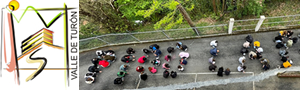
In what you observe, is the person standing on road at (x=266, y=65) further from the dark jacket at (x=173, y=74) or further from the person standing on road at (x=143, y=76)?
the person standing on road at (x=143, y=76)

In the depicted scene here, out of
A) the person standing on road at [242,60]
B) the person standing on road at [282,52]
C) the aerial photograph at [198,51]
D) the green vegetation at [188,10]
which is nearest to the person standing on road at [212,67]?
the aerial photograph at [198,51]

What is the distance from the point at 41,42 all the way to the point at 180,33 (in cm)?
797

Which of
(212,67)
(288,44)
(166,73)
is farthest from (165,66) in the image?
(288,44)

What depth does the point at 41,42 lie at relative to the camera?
5504 mm

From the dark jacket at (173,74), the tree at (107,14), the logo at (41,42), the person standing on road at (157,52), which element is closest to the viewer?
the logo at (41,42)

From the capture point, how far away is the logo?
17.9ft

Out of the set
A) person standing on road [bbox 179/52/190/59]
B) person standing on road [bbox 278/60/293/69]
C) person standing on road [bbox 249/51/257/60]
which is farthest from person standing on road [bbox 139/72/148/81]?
person standing on road [bbox 278/60/293/69]

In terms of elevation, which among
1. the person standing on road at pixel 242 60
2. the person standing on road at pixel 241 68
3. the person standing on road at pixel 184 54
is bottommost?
the person standing on road at pixel 241 68

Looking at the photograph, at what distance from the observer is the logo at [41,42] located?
17.9 ft

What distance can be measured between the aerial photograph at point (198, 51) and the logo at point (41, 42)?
394 cm

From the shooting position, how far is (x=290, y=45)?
8766 millimetres

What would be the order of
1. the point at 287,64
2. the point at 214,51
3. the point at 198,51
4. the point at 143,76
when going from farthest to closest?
the point at 198,51
the point at 143,76
the point at 214,51
the point at 287,64

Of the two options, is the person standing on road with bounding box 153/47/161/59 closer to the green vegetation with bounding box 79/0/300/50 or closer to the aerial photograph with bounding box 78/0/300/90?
the aerial photograph with bounding box 78/0/300/90

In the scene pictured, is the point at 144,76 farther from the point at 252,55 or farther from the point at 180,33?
the point at 252,55
